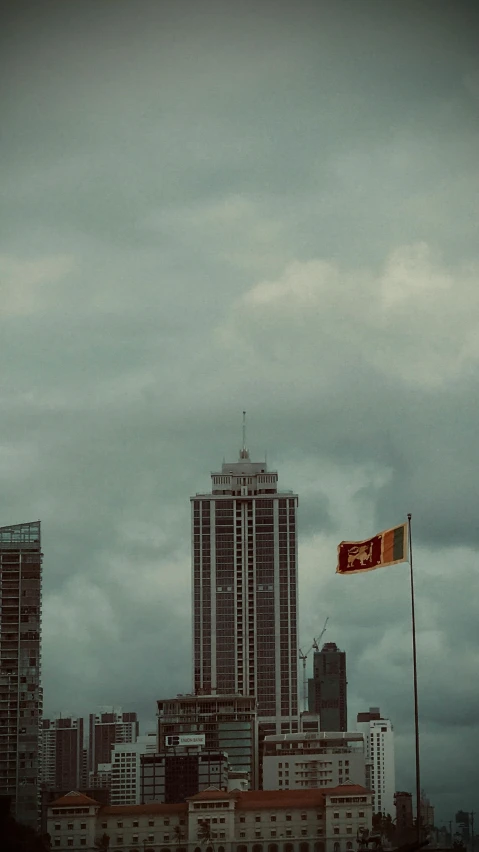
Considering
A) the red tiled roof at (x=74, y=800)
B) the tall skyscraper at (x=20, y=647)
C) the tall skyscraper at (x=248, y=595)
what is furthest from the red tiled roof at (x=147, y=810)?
the tall skyscraper at (x=248, y=595)

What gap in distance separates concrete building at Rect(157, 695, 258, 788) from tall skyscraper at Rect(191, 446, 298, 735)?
3.55 m

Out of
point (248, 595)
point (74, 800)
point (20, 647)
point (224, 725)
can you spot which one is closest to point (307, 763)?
point (224, 725)

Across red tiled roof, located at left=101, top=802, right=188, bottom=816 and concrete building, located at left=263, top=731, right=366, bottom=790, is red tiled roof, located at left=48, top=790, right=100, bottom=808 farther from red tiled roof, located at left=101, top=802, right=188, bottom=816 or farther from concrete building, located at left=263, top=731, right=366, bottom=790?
concrete building, located at left=263, top=731, right=366, bottom=790

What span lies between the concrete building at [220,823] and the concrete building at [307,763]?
26469mm

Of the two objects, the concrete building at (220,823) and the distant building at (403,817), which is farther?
the distant building at (403,817)

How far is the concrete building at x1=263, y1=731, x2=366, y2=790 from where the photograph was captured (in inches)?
5969

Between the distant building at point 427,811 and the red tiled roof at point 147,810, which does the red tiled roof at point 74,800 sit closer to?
the red tiled roof at point 147,810

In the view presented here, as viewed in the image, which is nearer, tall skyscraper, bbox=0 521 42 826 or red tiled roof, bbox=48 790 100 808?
red tiled roof, bbox=48 790 100 808

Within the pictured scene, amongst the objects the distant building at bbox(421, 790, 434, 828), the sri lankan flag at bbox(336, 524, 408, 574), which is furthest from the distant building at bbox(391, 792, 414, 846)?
the sri lankan flag at bbox(336, 524, 408, 574)

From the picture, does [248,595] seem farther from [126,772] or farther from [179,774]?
[126,772]

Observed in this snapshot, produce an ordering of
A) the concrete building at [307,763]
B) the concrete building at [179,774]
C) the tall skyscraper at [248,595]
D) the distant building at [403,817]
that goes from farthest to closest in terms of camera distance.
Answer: the tall skyscraper at [248,595]
the concrete building at [307,763]
the concrete building at [179,774]
the distant building at [403,817]

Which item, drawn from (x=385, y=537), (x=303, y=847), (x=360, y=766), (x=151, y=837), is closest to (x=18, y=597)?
(x=151, y=837)

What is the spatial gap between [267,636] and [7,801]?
80.5m

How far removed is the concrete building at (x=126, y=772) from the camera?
617 feet
